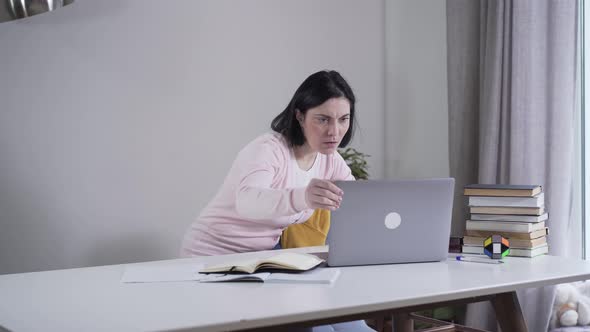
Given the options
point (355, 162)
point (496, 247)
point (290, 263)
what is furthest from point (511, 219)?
point (355, 162)

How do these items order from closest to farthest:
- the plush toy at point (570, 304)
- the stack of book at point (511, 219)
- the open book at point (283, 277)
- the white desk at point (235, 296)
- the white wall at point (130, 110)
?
the white desk at point (235, 296)
the open book at point (283, 277)
the stack of book at point (511, 219)
the white wall at point (130, 110)
the plush toy at point (570, 304)

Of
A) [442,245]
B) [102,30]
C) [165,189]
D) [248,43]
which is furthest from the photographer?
[248,43]

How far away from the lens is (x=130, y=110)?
10.4ft

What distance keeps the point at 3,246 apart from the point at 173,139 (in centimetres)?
91

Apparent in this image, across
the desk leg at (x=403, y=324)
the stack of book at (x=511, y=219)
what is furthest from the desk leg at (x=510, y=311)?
the desk leg at (x=403, y=324)

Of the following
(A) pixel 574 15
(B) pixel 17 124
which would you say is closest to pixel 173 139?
(B) pixel 17 124

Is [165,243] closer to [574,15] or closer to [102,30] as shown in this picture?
[102,30]

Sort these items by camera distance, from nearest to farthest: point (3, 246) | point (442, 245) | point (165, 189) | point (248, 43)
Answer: point (442, 245) → point (3, 246) → point (165, 189) → point (248, 43)

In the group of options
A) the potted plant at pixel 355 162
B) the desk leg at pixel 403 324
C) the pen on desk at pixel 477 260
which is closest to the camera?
the pen on desk at pixel 477 260

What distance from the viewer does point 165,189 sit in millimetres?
3289

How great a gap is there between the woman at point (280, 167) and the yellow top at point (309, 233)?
1.1 inches

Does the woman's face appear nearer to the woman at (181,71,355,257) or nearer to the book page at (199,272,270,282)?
the woman at (181,71,355,257)

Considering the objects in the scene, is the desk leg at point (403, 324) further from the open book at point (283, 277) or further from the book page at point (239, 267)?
the book page at point (239, 267)

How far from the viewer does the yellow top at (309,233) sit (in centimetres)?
265
